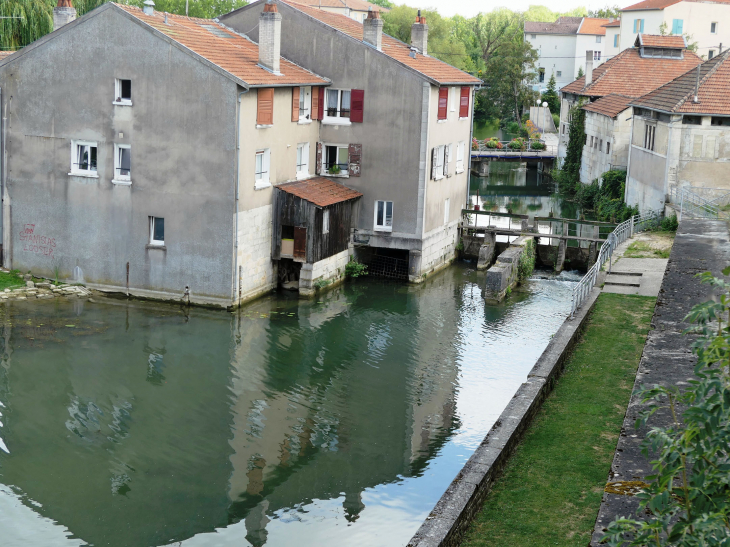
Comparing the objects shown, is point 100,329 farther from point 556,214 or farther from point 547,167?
point 547,167

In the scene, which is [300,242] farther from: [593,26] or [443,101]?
[593,26]

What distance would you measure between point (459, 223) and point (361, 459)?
22402mm

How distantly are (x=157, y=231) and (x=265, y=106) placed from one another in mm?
5553

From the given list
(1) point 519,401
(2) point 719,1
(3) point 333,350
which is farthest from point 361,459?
(2) point 719,1

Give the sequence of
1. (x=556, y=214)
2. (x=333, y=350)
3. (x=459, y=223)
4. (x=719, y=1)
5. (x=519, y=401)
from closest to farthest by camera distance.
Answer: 1. (x=519, y=401)
2. (x=333, y=350)
3. (x=459, y=223)
4. (x=556, y=214)
5. (x=719, y=1)

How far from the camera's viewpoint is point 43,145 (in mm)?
30266

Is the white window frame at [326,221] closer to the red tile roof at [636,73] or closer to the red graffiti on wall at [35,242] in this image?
the red graffiti on wall at [35,242]

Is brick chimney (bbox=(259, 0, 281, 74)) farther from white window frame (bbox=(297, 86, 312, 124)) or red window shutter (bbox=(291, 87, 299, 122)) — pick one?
white window frame (bbox=(297, 86, 312, 124))

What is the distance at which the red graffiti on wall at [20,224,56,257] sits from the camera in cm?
3075

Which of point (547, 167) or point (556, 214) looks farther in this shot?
point (547, 167)

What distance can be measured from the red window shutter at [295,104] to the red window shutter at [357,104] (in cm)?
256

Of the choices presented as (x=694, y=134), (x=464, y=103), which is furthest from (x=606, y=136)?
(x=464, y=103)

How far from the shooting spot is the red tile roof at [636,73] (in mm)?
52469

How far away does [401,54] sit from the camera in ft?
119
